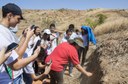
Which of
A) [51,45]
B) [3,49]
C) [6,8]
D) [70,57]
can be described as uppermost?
[6,8]

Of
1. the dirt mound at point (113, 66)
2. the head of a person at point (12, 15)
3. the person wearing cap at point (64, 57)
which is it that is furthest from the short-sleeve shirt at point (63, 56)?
the head of a person at point (12, 15)

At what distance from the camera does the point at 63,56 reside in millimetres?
7957

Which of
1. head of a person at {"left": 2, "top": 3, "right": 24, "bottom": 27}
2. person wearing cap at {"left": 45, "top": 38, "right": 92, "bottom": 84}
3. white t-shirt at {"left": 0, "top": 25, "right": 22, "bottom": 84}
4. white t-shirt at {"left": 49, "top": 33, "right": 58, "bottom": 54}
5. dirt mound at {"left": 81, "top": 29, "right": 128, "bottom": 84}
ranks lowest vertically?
white t-shirt at {"left": 49, "top": 33, "right": 58, "bottom": 54}

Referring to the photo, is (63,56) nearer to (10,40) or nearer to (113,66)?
(113,66)

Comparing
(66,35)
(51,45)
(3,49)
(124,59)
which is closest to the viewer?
(3,49)

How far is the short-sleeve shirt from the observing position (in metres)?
7.77

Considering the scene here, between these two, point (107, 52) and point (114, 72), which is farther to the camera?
point (107, 52)

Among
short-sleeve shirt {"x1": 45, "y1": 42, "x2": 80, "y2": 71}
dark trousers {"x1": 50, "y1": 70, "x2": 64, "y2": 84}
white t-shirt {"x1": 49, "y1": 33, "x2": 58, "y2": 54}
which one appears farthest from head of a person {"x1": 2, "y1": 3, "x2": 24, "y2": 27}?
white t-shirt {"x1": 49, "y1": 33, "x2": 58, "y2": 54}

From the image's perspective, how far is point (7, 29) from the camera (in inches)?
188

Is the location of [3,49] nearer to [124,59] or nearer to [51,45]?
[124,59]

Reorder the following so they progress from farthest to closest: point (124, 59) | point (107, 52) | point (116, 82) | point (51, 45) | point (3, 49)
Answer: point (51, 45), point (107, 52), point (124, 59), point (116, 82), point (3, 49)

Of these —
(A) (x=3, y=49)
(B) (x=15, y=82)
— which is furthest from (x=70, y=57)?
(A) (x=3, y=49)

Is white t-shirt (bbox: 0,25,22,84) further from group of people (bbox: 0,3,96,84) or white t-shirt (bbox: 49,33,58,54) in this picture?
white t-shirt (bbox: 49,33,58,54)

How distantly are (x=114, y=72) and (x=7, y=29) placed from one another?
11.4ft
